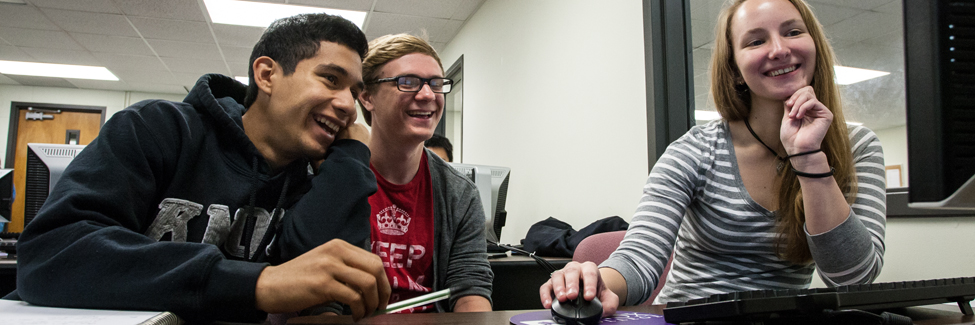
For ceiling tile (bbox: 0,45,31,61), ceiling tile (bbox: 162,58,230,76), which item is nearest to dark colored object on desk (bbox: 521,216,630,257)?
ceiling tile (bbox: 162,58,230,76)

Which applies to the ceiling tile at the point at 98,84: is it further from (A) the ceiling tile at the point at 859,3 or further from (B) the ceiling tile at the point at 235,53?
(A) the ceiling tile at the point at 859,3

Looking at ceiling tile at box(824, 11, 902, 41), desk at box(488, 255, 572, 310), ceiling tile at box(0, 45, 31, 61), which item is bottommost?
desk at box(488, 255, 572, 310)

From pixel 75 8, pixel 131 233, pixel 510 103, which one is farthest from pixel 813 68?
pixel 75 8

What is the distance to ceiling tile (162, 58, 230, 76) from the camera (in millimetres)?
5668

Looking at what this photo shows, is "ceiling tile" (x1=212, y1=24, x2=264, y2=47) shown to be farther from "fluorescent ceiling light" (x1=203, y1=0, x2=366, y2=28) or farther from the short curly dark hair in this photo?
the short curly dark hair

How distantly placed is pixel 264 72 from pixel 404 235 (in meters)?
0.45

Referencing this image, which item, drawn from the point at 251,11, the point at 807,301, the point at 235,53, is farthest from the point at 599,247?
the point at 235,53

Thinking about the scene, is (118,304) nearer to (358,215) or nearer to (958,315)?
(358,215)

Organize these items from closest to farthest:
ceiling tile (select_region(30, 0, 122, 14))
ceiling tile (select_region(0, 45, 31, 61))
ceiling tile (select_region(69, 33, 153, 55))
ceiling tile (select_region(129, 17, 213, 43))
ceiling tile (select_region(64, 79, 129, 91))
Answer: ceiling tile (select_region(30, 0, 122, 14)) → ceiling tile (select_region(129, 17, 213, 43)) → ceiling tile (select_region(69, 33, 153, 55)) → ceiling tile (select_region(0, 45, 31, 61)) → ceiling tile (select_region(64, 79, 129, 91))

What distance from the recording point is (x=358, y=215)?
953mm

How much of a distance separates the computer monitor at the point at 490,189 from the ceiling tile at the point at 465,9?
7.24ft

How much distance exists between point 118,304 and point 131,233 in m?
0.10

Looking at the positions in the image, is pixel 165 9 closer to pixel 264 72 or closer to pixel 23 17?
pixel 23 17

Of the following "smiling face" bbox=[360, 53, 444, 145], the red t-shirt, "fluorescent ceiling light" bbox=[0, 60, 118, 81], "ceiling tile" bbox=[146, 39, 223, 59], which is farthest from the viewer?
"fluorescent ceiling light" bbox=[0, 60, 118, 81]
